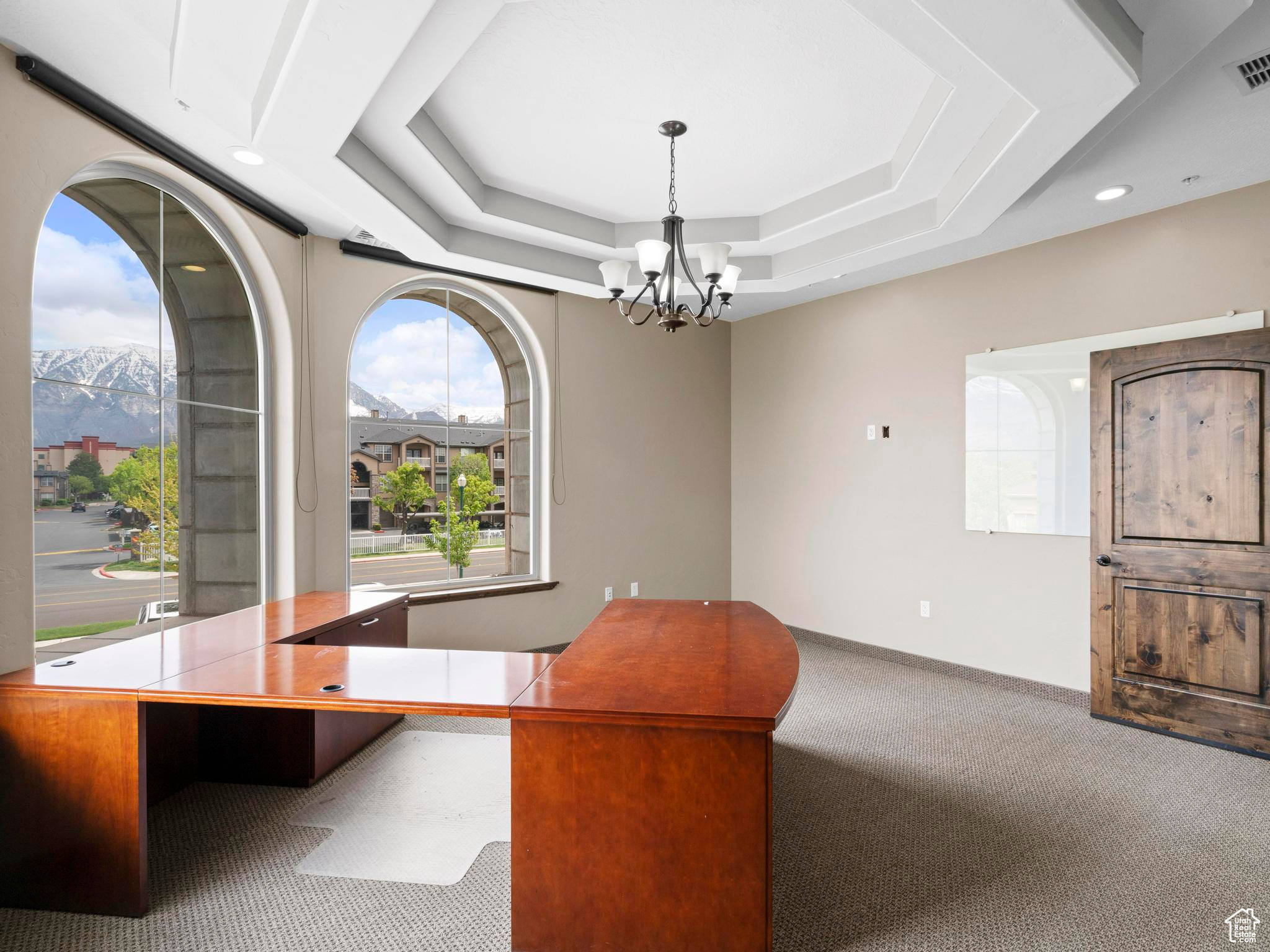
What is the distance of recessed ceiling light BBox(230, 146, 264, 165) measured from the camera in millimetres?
2863

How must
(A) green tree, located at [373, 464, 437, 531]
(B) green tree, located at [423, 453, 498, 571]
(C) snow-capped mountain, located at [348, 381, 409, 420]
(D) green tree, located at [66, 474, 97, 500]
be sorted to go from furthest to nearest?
(B) green tree, located at [423, 453, 498, 571] < (A) green tree, located at [373, 464, 437, 531] < (C) snow-capped mountain, located at [348, 381, 409, 420] < (D) green tree, located at [66, 474, 97, 500]

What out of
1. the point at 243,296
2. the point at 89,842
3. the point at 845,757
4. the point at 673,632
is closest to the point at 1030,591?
the point at 845,757

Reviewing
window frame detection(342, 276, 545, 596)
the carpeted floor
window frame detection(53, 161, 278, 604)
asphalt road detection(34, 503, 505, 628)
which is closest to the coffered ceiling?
window frame detection(53, 161, 278, 604)

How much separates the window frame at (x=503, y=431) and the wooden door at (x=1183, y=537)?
352 centimetres

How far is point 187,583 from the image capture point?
125 inches

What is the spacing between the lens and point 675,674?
2092 millimetres

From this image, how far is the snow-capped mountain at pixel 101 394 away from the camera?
2.52m

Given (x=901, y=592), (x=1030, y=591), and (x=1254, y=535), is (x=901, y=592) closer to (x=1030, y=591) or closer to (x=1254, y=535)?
(x=1030, y=591)

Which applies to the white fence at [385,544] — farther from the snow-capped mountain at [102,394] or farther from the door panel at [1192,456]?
the door panel at [1192,456]

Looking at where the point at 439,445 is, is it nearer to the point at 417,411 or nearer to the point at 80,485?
the point at 417,411

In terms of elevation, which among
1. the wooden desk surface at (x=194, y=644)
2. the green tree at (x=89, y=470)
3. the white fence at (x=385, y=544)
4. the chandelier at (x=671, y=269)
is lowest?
the wooden desk surface at (x=194, y=644)

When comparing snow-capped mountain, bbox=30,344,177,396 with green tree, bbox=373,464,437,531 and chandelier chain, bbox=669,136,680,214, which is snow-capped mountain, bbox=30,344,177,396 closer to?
green tree, bbox=373,464,437,531

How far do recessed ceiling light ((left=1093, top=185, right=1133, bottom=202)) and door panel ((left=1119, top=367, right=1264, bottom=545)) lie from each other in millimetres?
948

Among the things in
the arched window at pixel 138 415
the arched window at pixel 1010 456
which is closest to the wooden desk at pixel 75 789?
the arched window at pixel 138 415
